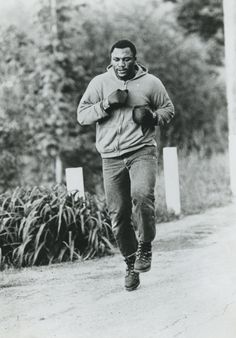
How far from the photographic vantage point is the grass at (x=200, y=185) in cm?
569

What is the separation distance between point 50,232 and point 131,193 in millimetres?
1167

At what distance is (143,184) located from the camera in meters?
3.72

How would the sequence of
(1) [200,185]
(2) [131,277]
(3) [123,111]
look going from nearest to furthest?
(3) [123,111]
(2) [131,277]
(1) [200,185]

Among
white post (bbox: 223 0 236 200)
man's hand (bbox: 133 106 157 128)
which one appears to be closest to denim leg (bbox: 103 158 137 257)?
man's hand (bbox: 133 106 157 128)

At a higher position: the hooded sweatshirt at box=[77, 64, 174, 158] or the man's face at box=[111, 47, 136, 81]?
the man's face at box=[111, 47, 136, 81]

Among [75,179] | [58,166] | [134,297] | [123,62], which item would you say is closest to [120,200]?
[134,297]

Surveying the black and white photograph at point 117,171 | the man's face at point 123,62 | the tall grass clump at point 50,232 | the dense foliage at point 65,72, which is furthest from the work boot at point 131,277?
the dense foliage at point 65,72

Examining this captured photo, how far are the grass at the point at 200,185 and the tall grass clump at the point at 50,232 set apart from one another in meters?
0.88

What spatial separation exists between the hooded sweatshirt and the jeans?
0.21ft

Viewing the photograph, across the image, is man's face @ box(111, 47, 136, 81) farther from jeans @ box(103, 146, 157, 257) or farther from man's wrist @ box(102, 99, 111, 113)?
jeans @ box(103, 146, 157, 257)

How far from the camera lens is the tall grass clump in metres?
4.67

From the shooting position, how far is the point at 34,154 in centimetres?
681

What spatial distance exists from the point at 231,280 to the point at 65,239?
1475 mm

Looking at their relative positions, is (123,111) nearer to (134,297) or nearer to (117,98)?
(117,98)
